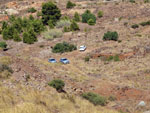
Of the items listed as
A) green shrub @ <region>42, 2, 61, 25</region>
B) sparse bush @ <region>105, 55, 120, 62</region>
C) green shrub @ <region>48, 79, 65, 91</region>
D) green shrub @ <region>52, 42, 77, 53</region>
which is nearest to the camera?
green shrub @ <region>48, 79, 65, 91</region>

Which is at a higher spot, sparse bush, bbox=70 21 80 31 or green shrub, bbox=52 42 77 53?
sparse bush, bbox=70 21 80 31

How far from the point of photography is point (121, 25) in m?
62.8

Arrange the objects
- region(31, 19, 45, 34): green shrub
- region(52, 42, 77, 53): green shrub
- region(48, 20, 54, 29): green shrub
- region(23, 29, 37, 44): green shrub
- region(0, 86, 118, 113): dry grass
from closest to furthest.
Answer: region(0, 86, 118, 113): dry grass, region(52, 42, 77, 53): green shrub, region(23, 29, 37, 44): green shrub, region(31, 19, 45, 34): green shrub, region(48, 20, 54, 29): green shrub

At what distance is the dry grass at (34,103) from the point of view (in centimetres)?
1455

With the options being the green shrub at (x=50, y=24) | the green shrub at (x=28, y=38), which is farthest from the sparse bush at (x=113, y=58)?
the green shrub at (x=50, y=24)

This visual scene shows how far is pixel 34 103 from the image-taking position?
1550 cm

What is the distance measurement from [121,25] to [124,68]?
29130 millimetres

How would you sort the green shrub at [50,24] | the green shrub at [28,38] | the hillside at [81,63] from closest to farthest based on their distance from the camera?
1. the hillside at [81,63]
2. the green shrub at [28,38]
3. the green shrub at [50,24]

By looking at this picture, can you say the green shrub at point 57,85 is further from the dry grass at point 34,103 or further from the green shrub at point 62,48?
the green shrub at point 62,48

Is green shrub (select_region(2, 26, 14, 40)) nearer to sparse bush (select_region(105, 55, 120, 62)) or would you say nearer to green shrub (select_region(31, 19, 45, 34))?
green shrub (select_region(31, 19, 45, 34))

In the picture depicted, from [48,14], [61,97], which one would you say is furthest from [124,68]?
[48,14]

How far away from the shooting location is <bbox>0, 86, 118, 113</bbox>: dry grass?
14555 millimetres

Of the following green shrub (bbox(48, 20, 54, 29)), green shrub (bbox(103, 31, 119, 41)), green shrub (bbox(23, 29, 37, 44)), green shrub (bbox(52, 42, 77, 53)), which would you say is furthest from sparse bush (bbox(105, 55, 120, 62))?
green shrub (bbox(48, 20, 54, 29))

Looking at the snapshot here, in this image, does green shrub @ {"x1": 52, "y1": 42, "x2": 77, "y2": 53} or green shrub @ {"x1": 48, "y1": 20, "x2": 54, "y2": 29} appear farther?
green shrub @ {"x1": 48, "y1": 20, "x2": 54, "y2": 29}
